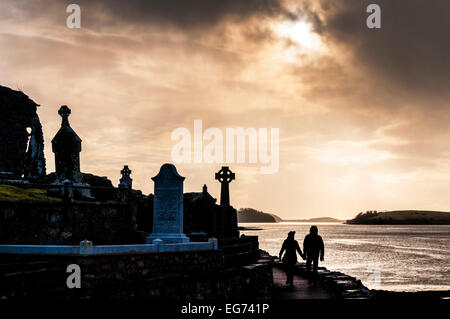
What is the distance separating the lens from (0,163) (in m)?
40.3

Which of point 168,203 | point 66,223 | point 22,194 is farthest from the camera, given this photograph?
point 22,194

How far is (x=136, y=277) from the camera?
12789 mm

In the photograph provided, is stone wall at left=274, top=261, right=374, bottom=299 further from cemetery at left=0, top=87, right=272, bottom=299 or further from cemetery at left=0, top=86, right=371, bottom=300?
cemetery at left=0, top=87, right=272, bottom=299

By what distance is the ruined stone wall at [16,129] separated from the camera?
4022 cm

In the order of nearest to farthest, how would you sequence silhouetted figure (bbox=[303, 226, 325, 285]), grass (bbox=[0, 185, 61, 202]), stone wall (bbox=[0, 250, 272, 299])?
1. stone wall (bbox=[0, 250, 272, 299])
2. silhouetted figure (bbox=[303, 226, 325, 285])
3. grass (bbox=[0, 185, 61, 202])

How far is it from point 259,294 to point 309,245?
7.08 feet

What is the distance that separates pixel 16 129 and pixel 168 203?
99.5ft

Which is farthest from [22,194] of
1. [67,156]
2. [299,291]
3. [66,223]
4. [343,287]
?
[343,287]

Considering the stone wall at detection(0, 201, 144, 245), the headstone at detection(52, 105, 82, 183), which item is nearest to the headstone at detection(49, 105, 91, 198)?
the headstone at detection(52, 105, 82, 183)

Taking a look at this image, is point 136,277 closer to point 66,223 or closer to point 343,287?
point 66,223

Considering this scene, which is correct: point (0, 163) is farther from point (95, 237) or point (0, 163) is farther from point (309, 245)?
point (309, 245)

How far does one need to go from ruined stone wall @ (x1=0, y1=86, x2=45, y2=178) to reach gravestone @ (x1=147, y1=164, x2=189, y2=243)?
80.3 feet

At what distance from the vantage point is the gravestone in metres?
16.4
